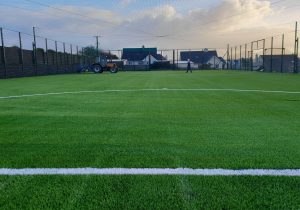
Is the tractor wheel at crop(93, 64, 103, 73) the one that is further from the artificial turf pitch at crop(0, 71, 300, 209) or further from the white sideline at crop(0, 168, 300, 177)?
the white sideline at crop(0, 168, 300, 177)

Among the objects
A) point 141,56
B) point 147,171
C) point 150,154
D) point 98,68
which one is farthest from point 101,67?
point 141,56

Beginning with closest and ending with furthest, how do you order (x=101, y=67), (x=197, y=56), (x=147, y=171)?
1. (x=147, y=171)
2. (x=101, y=67)
3. (x=197, y=56)

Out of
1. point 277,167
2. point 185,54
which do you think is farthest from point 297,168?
point 185,54

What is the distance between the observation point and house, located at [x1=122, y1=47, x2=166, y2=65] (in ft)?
211

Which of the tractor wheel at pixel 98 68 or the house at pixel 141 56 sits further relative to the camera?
the house at pixel 141 56

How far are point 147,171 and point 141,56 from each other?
76407mm

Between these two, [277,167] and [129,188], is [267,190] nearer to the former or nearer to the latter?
[277,167]

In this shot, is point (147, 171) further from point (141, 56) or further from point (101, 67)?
point (141, 56)

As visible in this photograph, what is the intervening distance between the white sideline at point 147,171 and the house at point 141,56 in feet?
191

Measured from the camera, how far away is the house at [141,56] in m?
64.2

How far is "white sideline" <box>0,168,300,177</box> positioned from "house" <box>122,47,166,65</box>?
2296 inches

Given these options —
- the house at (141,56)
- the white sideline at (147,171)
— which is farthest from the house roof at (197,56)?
the white sideline at (147,171)

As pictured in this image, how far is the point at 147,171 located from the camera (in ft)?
10.8

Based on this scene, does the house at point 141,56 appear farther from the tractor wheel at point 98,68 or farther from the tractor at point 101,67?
the tractor wheel at point 98,68
